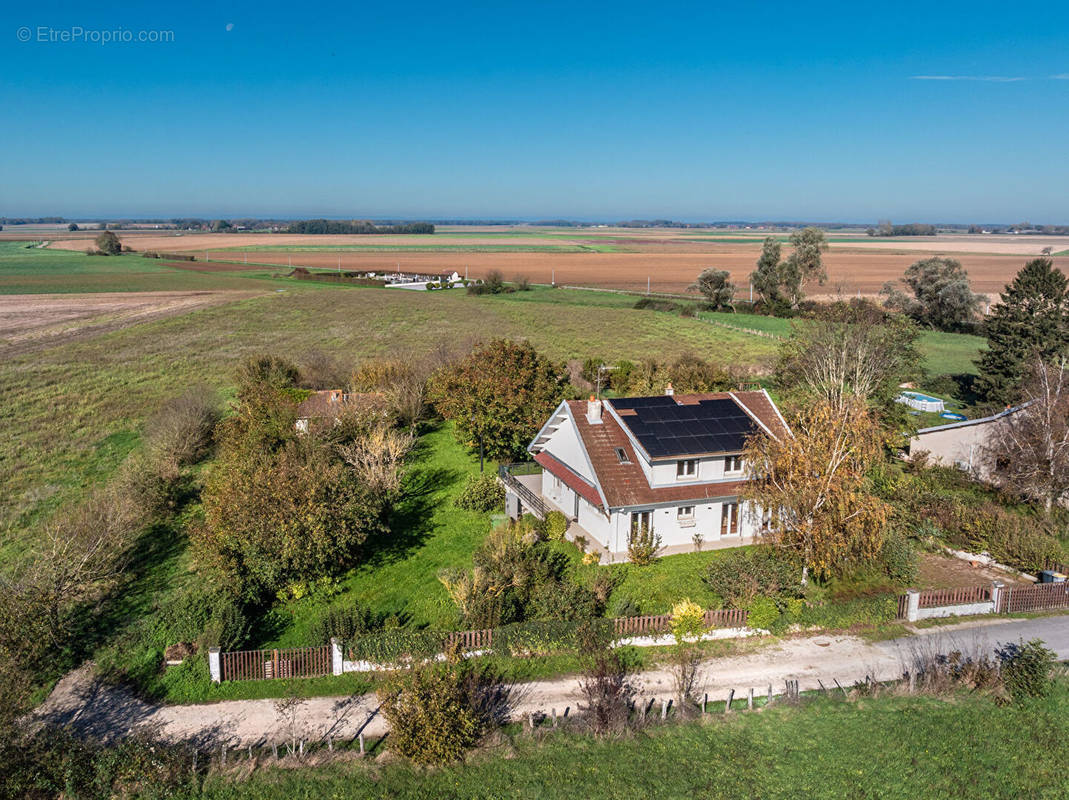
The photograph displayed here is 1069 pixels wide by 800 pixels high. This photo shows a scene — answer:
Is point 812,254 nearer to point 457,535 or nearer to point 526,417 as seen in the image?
point 526,417

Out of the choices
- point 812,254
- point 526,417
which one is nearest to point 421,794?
point 526,417

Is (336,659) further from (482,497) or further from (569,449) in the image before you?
(569,449)

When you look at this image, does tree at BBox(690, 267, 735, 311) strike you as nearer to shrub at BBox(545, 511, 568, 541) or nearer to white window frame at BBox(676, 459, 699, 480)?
white window frame at BBox(676, 459, 699, 480)

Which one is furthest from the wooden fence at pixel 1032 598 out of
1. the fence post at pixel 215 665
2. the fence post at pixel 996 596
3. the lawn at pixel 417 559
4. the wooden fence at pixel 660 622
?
the fence post at pixel 215 665

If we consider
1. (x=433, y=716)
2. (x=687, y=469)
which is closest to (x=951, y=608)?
(x=687, y=469)

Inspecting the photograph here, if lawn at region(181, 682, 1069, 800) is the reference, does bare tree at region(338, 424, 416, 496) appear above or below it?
above

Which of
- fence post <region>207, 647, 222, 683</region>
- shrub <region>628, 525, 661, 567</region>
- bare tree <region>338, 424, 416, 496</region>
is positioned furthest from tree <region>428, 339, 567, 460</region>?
fence post <region>207, 647, 222, 683</region>
